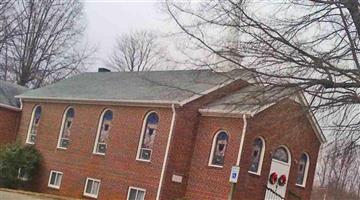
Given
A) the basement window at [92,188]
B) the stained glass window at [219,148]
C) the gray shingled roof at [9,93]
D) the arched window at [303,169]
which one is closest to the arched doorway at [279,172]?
the arched window at [303,169]

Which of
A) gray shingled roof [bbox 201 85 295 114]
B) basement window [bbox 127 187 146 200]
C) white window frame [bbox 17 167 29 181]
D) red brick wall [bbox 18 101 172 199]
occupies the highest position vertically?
gray shingled roof [bbox 201 85 295 114]

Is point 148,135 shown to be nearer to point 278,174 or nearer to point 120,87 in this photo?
point 120,87

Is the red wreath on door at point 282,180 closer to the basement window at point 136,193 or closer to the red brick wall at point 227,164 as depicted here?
the red brick wall at point 227,164

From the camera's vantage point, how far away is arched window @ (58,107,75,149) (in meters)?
30.4

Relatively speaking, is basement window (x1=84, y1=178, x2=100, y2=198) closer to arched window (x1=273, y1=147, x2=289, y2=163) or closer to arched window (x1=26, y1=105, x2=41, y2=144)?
arched window (x1=26, y1=105, x2=41, y2=144)

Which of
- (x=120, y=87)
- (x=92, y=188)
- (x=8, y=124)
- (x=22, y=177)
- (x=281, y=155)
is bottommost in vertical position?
(x=22, y=177)

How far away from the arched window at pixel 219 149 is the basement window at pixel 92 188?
20.4 feet

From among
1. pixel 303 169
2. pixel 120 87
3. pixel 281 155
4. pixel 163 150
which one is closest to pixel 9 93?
pixel 120 87

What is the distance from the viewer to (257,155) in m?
24.9

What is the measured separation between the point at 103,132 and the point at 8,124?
902cm

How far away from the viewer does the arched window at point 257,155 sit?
24677 mm

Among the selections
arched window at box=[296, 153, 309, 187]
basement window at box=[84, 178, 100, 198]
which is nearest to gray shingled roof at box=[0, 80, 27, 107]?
basement window at box=[84, 178, 100, 198]

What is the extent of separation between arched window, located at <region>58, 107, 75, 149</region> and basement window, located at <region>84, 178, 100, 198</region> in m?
3.19

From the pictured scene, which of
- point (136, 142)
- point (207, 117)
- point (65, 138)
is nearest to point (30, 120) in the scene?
point (65, 138)
